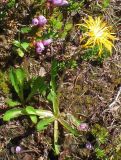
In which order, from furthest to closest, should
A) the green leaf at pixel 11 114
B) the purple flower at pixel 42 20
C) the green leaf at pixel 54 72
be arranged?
the purple flower at pixel 42 20, the green leaf at pixel 54 72, the green leaf at pixel 11 114

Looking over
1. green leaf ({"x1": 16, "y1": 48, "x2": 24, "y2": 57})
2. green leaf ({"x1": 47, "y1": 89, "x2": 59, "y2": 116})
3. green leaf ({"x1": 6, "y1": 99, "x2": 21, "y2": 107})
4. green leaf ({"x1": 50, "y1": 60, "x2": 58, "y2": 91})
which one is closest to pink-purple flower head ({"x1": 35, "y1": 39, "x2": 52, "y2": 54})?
green leaf ({"x1": 16, "y1": 48, "x2": 24, "y2": 57})

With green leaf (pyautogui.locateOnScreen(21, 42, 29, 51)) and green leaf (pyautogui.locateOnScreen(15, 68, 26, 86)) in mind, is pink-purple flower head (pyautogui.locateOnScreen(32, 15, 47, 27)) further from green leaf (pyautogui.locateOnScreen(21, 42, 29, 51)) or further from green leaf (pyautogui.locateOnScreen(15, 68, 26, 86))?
green leaf (pyautogui.locateOnScreen(15, 68, 26, 86))

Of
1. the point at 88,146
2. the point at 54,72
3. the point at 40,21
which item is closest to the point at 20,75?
the point at 54,72

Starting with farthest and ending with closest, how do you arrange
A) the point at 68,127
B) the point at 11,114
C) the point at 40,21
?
the point at 40,21 < the point at 68,127 < the point at 11,114

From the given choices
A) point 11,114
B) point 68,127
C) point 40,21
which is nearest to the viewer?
point 11,114

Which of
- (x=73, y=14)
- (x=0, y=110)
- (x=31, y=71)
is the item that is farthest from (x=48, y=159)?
(x=73, y=14)

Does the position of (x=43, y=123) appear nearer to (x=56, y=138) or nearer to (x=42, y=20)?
(x=56, y=138)

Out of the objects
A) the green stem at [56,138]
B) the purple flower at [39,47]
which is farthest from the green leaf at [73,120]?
the purple flower at [39,47]

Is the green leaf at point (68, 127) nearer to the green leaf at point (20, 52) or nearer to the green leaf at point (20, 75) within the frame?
the green leaf at point (20, 75)

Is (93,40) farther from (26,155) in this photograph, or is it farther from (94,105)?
(26,155)
